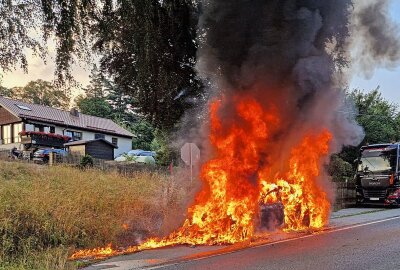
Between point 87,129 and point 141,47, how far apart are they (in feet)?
135

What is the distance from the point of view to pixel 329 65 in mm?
11469

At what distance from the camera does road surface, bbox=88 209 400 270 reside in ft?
23.2

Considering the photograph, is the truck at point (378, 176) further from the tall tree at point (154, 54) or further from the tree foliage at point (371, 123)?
the tall tree at point (154, 54)

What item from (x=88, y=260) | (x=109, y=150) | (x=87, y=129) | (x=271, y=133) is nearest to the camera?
(x=88, y=260)

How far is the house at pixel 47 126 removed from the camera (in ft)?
135

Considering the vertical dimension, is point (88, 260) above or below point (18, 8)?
below

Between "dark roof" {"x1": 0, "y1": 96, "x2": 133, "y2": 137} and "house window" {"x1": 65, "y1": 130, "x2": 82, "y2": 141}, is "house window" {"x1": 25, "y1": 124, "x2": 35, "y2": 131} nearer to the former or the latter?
"dark roof" {"x1": 0, "y1": 96, "x2": 133, "y2": 137}

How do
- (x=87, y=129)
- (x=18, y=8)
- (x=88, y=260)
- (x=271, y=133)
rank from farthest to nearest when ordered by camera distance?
(x=87, y=129), (x=271, y=133), (x=88, y=260), (x=18, y=8)

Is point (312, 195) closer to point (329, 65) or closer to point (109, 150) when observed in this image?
point (329, 65)

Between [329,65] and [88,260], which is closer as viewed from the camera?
[88,260]

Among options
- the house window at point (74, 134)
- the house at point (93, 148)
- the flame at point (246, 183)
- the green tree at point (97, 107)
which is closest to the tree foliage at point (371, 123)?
the flame at point (246, 183)

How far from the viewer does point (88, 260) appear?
7.96 metres

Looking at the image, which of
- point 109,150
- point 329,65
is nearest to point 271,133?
point 329,65

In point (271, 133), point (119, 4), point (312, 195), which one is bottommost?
point (312, 195)
